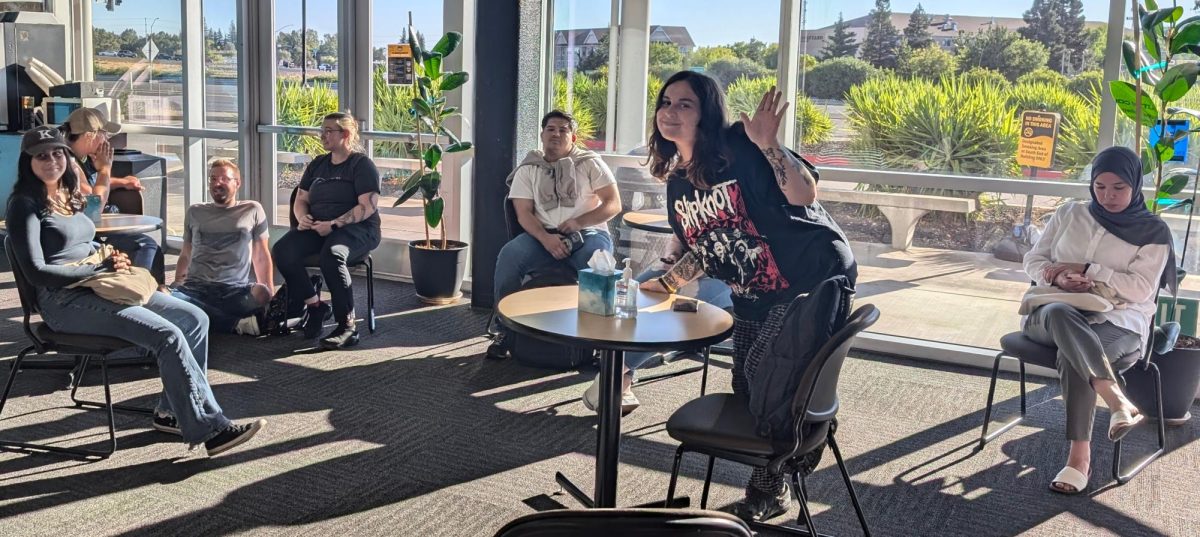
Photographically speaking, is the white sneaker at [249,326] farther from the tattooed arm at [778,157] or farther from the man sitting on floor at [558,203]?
the tattooed arm at [778,157]

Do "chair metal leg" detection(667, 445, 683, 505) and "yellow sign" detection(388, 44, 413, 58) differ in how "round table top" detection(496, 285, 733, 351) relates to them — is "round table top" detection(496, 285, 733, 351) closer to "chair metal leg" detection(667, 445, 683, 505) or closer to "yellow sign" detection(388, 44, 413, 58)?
"chair metal leg" detection(667, 445, 683, 505)

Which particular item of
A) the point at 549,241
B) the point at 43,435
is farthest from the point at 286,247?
the point at 43,435

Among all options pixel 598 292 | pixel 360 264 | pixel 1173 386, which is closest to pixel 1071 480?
pixel 1173 386

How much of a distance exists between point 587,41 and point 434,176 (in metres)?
1.21

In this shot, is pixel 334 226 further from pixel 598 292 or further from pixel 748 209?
pixel 748 209

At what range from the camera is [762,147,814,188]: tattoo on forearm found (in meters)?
3.03

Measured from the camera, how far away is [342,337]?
5.39 metres

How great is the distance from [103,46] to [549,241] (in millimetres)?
5221

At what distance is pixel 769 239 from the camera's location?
311 cm

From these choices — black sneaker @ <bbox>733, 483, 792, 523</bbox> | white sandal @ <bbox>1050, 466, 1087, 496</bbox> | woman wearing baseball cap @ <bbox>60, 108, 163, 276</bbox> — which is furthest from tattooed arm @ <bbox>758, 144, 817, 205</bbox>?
woman wearing baseball cap @ <bbox>60, 108, 163, 276</bbox>

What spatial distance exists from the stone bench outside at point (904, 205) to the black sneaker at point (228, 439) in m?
3.02

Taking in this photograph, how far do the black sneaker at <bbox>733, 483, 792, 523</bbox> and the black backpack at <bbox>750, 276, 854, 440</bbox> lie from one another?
25.1 inches

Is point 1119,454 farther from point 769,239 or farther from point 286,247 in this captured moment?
point 286,247

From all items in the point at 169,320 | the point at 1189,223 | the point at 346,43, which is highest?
the point at 346,43
